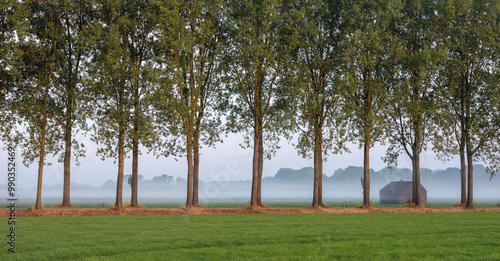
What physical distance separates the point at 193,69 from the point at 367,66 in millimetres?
14685

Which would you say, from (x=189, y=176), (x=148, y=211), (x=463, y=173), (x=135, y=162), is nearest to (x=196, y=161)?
(x=189, y=176)

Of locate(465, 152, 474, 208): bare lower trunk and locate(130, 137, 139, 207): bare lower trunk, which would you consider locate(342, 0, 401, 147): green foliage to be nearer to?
locate(465, 152, 474, 208): bare lower trunk

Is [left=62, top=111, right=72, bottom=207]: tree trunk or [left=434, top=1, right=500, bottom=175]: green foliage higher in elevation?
[left=434, top=1, right=500, bottom=175]: green foliage

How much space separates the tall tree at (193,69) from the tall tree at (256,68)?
1.36 meters

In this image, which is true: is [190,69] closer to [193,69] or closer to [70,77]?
[193,69]

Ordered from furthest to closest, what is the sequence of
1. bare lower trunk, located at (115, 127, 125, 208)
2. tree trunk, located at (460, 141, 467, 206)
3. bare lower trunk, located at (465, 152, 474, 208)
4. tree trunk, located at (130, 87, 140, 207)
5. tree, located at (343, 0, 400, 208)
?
tree trunk, located at (460, 141, 467, 206), bare lower trunk, located at (465, 152, 474, 208), tree, located at (343, 0, 400, 208), tree trunk, located at (130, 87, 140, 207), bare lower trunk, located at (115, 127, 125, 208)

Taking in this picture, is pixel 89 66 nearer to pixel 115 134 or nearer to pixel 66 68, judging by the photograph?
pixel 66 68

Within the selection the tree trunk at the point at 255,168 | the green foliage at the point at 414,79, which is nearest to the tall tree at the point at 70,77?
the tree trunk at the point at 255,168

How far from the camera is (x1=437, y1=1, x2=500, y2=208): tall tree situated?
42.4 meters

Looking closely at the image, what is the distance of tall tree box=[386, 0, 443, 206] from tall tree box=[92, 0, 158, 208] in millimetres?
21288

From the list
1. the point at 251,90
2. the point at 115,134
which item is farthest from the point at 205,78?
the point at 115,134

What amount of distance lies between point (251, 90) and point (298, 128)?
17.4ft

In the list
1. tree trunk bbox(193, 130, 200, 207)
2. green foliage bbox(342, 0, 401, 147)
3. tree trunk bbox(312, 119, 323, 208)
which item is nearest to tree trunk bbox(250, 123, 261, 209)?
tree trunk bbox(193, 130, 200, 207)

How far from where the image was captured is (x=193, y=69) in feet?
122
